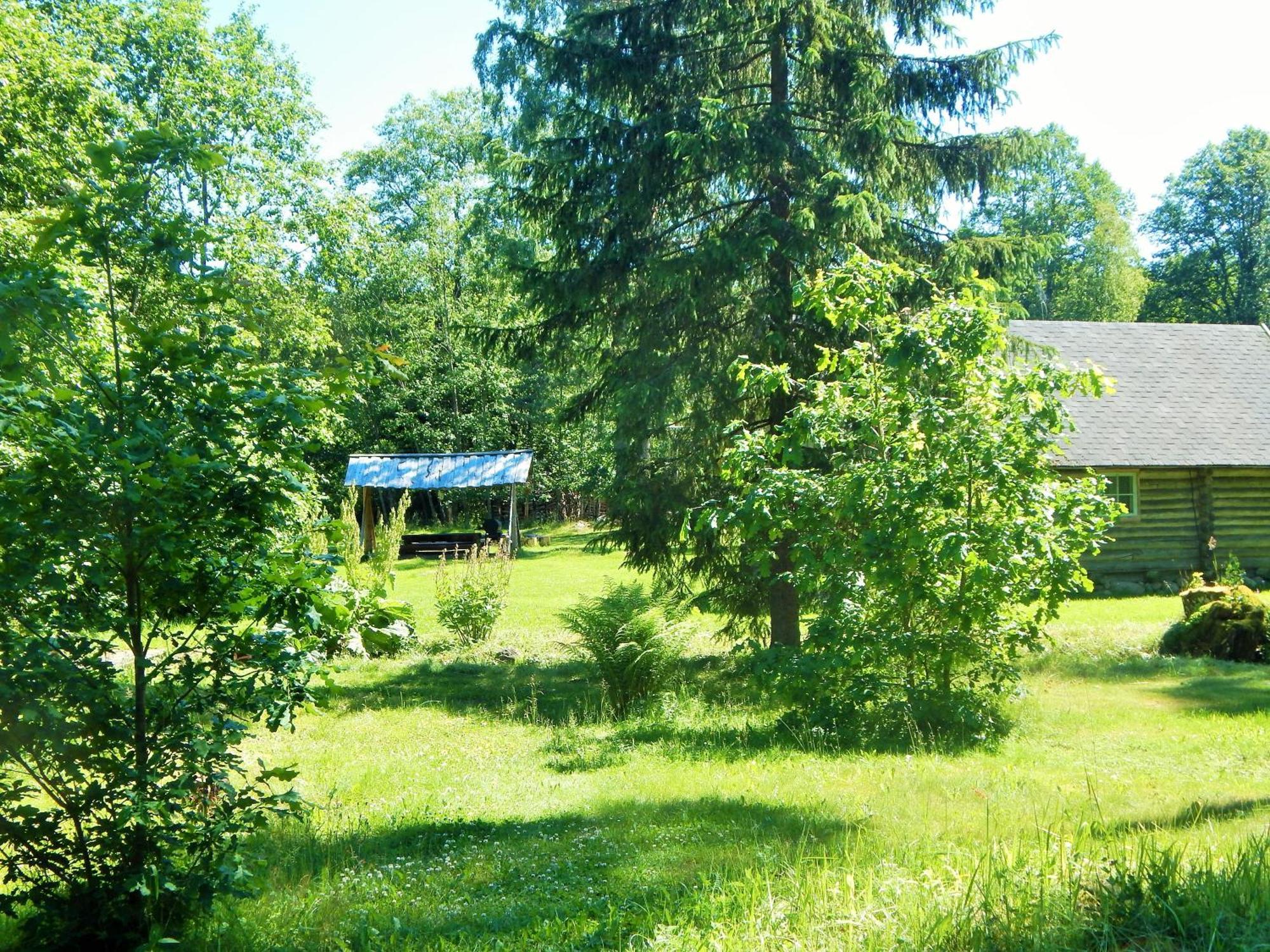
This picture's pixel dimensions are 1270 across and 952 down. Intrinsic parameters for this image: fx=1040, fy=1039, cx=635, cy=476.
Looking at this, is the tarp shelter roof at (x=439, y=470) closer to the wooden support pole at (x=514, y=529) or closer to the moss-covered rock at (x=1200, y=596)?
the wooden support pole at (x=514, y=529)

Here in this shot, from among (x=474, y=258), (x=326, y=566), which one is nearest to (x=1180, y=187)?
(x=474, y=258)

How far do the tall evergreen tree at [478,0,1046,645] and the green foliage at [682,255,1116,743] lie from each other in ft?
7.63

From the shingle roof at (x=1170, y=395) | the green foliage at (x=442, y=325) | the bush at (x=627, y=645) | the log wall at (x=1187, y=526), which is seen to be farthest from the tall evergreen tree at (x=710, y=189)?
the green foliage at (x=442, y=325)

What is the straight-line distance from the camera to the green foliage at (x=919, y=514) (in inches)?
328

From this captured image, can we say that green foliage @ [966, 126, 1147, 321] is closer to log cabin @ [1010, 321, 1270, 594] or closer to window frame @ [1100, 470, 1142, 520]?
log cabin @ [1010, 321, 1270, 594]

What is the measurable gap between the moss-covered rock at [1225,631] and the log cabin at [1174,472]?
6.36 meters

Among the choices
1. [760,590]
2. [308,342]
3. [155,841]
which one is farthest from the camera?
[308,342]

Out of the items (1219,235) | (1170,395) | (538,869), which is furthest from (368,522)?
(1219,235)

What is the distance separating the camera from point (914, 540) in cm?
819

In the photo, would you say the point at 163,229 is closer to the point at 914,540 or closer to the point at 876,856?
the point at 876,856

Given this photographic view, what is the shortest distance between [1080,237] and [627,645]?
162 feet

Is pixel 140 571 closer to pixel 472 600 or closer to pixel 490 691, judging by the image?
pixel 490 691

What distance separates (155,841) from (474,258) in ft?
102

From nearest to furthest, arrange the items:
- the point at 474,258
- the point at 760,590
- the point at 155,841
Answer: the point at 155,841, the point at 760,590, the point at 474,258
